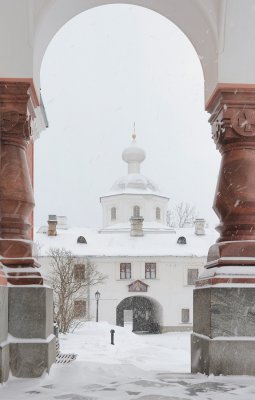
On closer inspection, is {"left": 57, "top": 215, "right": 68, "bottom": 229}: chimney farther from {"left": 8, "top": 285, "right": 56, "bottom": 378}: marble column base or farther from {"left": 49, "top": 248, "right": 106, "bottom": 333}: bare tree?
{"left": 8, "top": 285, "right": 56, "bottom": 378}: marble column base

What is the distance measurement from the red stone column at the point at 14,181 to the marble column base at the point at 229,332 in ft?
5.87

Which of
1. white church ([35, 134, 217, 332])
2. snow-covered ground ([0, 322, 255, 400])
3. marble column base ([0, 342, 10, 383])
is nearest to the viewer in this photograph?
snow-covered ground ([0, 322, 255, 400])

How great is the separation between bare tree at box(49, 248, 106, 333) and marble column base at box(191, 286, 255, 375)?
1847 centimetres

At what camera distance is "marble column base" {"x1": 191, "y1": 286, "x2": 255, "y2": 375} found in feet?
17.8

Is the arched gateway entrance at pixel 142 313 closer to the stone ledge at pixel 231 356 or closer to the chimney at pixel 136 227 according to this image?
the chimney at pixel 136 227

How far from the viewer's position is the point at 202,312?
5879 millimetres

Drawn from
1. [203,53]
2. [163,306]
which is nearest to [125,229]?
[163,306]

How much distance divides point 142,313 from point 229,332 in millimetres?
35397

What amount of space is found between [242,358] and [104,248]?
3428 centimetres

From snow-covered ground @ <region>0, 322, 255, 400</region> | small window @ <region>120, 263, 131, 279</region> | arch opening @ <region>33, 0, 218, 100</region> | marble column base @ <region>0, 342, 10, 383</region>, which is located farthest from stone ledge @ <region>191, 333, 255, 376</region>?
small window @ <region>120, 263, 131, 279</region>

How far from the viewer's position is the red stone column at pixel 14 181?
5906mm

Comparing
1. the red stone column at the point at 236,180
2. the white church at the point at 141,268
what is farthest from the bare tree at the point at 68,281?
the red stone column at the point at 236,180

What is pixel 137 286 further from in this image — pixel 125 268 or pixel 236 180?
pixel 236 180

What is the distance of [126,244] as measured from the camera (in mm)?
40281
